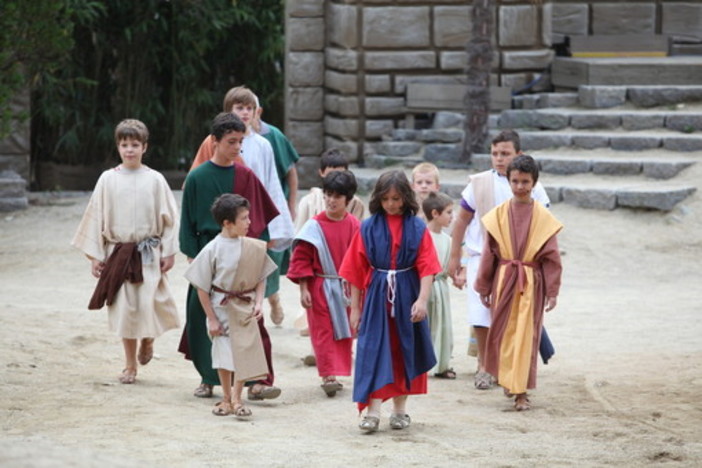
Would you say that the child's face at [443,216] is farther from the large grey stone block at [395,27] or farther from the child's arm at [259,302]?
the large grey stone block at [395,27]

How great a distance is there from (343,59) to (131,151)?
9506 millimetres

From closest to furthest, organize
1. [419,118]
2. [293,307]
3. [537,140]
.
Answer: [293,307]
[537,140]
[419,118]

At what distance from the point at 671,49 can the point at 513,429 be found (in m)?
12.9

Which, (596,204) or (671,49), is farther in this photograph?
(671,49)

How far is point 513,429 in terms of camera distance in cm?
681

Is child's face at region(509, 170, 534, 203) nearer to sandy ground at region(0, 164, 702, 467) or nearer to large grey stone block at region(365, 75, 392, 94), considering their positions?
sandy ground at region(0, 164, 702, 467)

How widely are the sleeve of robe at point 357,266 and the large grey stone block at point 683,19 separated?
13.4 metres

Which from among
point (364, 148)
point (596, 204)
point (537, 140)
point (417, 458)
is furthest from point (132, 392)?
point (364, 148)

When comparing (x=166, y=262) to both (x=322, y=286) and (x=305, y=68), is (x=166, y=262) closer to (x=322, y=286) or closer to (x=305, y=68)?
(x=322, y=286)

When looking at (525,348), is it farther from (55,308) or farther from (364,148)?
(364,148)

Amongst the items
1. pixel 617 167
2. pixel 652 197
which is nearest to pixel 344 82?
pixel 617 167

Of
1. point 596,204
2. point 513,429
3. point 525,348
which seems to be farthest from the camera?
point 596,204

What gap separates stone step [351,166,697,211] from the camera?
13719 millimetres

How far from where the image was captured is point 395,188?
680cm
